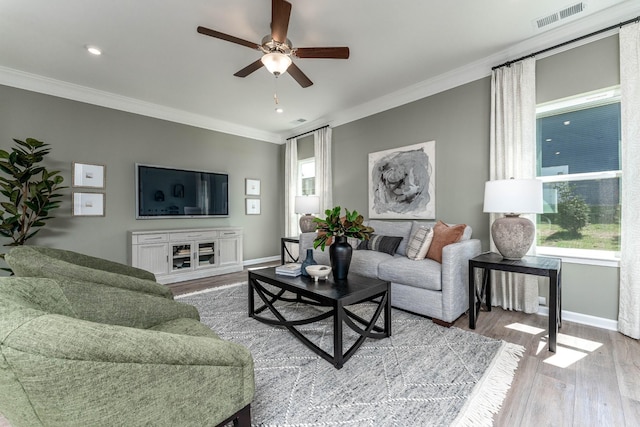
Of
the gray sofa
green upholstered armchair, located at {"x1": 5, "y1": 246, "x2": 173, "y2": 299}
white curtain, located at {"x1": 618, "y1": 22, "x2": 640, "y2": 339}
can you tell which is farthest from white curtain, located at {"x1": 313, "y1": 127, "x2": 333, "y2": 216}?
white curtain, located at {"x1": 618, "y1": 22, "x2": 640, "y2": 339}

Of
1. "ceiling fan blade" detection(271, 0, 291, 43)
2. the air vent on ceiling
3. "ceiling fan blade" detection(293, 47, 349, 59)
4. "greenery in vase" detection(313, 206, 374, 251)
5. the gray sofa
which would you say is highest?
the air vent on ceiling

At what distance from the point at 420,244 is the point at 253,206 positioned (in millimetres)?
3542

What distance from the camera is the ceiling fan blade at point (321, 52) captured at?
2270mm

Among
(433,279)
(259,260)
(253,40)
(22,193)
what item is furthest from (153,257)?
(433,279)

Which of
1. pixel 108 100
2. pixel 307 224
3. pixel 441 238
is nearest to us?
pixel 441 238

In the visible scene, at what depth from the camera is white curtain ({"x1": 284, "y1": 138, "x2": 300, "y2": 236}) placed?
5672mm

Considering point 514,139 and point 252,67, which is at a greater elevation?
point 252,67

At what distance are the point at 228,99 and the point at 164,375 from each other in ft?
13.2

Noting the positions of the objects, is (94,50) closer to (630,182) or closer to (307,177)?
(307,177)

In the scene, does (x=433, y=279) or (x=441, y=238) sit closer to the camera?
(x=433, y=279)

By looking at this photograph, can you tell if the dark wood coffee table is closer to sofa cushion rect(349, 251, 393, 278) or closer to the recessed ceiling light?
sofa cushion rect(349, 251, 393, 278)

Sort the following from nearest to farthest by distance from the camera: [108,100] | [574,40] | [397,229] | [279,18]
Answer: [279,18] → [574,40] → [397,229] → [108,100]

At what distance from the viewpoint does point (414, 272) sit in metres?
2.78

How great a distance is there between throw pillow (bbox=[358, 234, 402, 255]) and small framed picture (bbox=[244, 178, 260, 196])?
9.10 ft
